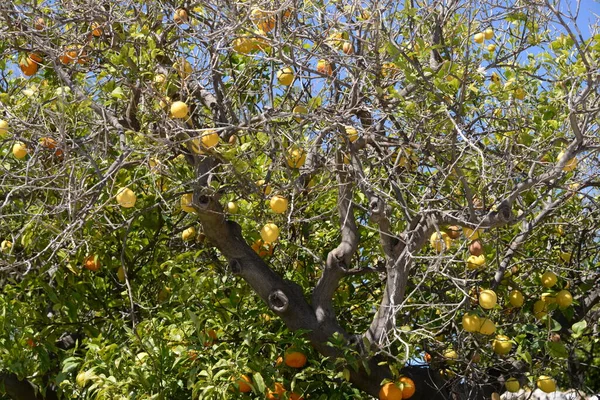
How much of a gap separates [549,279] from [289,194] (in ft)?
4.34

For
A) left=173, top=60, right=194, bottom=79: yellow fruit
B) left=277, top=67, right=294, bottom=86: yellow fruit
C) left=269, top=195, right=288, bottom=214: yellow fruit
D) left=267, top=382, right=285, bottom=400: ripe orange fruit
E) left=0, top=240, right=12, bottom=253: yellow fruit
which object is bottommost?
left=267, top=382, right=285, bottom=400: ripe orange fruit

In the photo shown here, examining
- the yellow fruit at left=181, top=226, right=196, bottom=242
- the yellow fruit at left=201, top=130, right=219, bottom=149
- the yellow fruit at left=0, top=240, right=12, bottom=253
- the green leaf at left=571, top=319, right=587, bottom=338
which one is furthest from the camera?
the yellow fruit at left=181, top=226, right=196, bottom=242

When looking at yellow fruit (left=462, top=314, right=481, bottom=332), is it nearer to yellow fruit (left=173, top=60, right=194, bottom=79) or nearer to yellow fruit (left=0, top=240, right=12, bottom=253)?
yellow fruit (left=173, top=60, right=194, bottom=79)

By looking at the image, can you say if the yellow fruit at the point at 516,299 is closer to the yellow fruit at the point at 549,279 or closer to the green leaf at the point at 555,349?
the yellow fruit at the point at 549,279

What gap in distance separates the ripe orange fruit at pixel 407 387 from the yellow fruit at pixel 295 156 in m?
1.12

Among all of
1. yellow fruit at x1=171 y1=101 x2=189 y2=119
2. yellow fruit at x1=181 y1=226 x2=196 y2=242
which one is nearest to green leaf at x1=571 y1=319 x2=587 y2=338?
yellow fruit at x1=181 y1=226 x2=196 y2=242

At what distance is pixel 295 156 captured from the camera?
129 inches

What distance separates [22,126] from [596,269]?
308 centimetres

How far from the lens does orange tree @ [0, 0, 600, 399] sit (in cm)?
320

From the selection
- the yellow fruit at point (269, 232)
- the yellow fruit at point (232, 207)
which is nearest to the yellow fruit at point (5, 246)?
the yellow fruit at point (232, 207)

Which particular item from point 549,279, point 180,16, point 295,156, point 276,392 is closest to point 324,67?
point 295,156

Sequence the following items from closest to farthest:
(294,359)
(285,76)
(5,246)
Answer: (285,76)
(294,359)
(5,246)

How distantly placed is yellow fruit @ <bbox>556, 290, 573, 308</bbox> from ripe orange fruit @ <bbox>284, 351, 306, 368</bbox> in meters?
1.31

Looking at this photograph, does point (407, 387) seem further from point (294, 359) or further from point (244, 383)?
point (244, 383)
